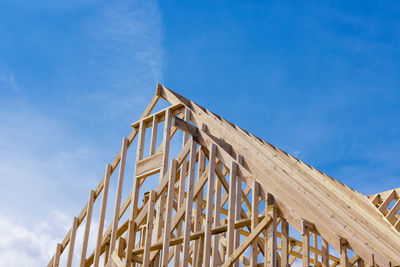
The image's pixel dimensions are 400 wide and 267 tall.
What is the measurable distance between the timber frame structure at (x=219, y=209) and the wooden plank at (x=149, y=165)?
1.0 inches

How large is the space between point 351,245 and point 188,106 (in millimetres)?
5473

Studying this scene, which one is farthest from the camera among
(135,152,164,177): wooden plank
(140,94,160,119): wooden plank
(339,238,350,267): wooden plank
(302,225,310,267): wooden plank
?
(140,94,160,119): wooden plank

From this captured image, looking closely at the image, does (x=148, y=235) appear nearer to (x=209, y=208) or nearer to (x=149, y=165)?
(x=209, y=208)

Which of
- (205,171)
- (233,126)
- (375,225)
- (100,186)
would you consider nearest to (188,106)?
(233,126)

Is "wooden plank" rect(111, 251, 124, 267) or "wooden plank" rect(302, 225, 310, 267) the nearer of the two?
"wooden plank" rect(302, 225, 310, 267)

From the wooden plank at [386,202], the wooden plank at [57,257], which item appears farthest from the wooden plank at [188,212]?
the wooden plank at [386,202]

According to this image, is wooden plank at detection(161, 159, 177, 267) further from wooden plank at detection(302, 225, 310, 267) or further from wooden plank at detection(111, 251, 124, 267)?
wooden plank at detection(302, 225, 310, 267)

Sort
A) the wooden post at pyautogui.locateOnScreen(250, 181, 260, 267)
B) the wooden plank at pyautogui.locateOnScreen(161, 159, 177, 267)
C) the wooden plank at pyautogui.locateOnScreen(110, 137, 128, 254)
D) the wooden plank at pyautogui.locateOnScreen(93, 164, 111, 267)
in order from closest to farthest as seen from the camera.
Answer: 1. the wooden post at pyautogui.locateOnScreen(250, 181, 260, 267)
2. the wooden plank at pyautogui.locateOnScreen(161, 159, 177, 267)
3. the wooden plank at pyautogui.locateOnScreen(110, 137, 128, 254)
4. the wooden plank at pyautogui.locateOnScreen(93, 164, 111, 267)

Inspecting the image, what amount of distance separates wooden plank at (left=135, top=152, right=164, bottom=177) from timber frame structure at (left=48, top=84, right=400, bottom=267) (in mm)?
25

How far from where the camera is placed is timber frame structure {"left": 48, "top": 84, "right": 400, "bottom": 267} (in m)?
10.6

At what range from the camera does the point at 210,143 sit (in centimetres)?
1257

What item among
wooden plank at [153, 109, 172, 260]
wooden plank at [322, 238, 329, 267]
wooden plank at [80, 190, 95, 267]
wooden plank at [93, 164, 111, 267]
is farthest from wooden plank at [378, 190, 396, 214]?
wooden plank at [80, 190, 95, 267]

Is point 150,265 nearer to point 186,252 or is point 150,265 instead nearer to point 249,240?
point 186,252

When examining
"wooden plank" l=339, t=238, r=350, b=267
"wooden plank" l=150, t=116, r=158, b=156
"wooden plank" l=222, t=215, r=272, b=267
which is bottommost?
"wooden plank" l=339, t=238, r=350, b=267
